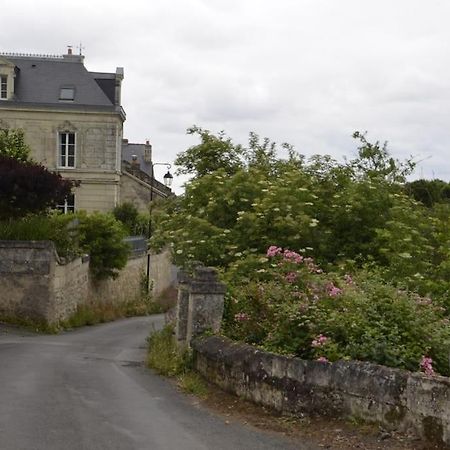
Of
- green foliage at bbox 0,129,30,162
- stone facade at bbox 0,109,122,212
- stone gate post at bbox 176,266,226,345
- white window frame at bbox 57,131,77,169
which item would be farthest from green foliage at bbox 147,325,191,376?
white window frame at bbox 57,131,77,169

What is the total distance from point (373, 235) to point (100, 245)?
15987mm

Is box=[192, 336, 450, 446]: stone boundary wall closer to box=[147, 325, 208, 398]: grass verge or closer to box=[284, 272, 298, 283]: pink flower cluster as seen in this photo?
box=[147, 325, 208, 398]: grass verge

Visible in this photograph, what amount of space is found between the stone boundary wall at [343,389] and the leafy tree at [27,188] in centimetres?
1453

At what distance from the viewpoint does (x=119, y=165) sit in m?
45.9

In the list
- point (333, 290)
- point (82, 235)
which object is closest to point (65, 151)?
point (82, 235)

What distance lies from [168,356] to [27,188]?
11467 millimetres

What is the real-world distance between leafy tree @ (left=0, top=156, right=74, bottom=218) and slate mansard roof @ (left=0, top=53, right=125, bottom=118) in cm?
2041

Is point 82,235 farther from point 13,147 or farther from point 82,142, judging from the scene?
point 82,142

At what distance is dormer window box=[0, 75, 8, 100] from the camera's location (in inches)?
1719

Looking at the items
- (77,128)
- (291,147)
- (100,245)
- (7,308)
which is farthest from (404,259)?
(77,128)

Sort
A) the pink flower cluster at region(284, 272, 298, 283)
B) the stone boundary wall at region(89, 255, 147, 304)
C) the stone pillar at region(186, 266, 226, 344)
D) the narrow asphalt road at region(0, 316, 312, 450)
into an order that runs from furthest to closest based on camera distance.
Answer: the stone boundary wall at region(89, 255, 147, 304)
the stone pillar at region(186, 266, 226, 344)
the pink flower cluster at region(284, 272, 298, 283)
the narrow asphalt road at region(0, 316, 312, 450)

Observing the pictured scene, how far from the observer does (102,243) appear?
3030cm

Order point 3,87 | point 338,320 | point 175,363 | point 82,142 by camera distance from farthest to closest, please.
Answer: point 82,142, point 3,87, point 175,363, point 338,320

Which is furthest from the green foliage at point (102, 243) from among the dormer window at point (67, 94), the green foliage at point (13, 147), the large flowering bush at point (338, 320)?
the large flowering bush at point (338, 320)
